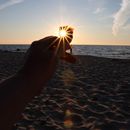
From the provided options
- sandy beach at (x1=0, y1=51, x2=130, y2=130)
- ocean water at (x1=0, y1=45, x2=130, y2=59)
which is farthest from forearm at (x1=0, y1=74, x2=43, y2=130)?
ocean water at (x1=0, y1=45, x2=130, y2=59)

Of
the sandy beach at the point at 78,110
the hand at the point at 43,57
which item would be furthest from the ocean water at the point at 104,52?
the hand at the point at 43,57

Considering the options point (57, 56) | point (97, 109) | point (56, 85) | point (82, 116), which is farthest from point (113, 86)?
point (57, 56)

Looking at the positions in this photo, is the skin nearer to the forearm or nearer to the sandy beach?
the forearm

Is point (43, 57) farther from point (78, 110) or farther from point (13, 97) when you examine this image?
point (78, 110)

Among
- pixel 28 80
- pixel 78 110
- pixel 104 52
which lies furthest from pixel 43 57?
pixel 104 52

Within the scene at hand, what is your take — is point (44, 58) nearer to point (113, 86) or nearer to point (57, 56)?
point (57, 56)

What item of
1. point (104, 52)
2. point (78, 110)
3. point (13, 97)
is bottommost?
point (104, 52)

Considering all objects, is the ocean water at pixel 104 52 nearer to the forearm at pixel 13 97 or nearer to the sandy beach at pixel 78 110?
the sandy beach at pixel 78 110

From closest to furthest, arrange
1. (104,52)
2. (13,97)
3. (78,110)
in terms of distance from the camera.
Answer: (13,97) < (78,110) < (104,52)
